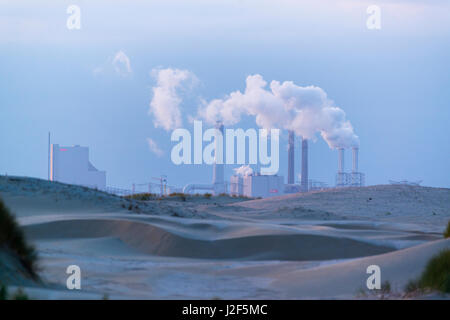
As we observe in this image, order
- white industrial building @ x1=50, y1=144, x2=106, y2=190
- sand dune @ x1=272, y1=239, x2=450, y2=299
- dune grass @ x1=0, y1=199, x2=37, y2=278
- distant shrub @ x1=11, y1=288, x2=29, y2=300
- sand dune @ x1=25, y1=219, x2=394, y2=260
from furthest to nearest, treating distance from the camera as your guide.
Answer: white industrial building @ x1=50, y1=144, x2=106, y2=190, sand dune @ x1=25, y1=219, x2=394, y2=260, sand dune @ x1=272, y1=239, x2=450, y2=299, dune grass @ x1=0, y1=199, x2=37, y2=278, distant shrub @ x1=11, y1=288, x2=29, y2=300

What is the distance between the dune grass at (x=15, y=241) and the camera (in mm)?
6864

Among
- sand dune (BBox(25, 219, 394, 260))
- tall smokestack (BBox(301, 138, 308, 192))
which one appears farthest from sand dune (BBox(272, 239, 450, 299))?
tall smokestack (BBox(301, 138, 308, 192))

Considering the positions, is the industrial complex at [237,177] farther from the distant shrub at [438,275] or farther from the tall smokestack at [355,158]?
the distant shrub at [438,275]

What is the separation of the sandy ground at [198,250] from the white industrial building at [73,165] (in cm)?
6233

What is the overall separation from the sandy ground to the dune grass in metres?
0.34

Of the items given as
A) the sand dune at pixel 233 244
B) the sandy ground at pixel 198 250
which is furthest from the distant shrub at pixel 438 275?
the sand dune at pixel 233 244

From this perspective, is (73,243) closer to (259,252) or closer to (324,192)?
(259,252)

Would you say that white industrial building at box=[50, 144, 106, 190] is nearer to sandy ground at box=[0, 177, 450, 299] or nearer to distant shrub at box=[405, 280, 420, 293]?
sandy ground at box=[0, 177, 450, 299]

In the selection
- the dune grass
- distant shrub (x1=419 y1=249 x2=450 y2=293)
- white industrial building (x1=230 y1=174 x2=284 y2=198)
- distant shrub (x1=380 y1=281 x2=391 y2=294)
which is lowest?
white industrial building (x1=230 y1=174 x2=284 y2=198)

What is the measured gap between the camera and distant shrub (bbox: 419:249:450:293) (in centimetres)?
671

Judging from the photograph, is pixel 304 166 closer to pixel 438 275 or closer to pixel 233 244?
pixel 233 244

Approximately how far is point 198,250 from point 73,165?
73.4 m

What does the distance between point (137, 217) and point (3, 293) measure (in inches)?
338
